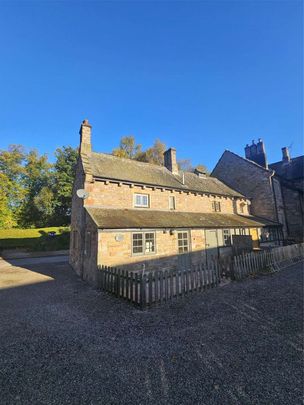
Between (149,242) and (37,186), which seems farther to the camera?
(37,186)

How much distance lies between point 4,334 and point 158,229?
9.04m

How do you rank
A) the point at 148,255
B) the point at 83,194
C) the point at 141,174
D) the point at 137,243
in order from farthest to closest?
the point at 141,174, the point at 83,194, the point at 148,255, the point at 137,243

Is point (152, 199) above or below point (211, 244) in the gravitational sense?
above

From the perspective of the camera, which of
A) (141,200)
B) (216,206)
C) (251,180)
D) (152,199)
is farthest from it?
(251,180)

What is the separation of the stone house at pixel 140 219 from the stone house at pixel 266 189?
2344 mm

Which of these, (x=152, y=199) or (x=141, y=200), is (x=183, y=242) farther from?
(x=141, y=200)

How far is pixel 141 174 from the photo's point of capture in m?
17.5

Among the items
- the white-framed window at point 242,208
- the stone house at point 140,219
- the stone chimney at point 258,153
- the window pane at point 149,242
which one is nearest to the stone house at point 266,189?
the stone chimney at point 258,153

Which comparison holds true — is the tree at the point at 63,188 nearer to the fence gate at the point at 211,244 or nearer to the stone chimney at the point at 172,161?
the stone chimney at the point at 172,161

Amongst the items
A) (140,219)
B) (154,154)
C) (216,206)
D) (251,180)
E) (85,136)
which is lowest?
(140,219)

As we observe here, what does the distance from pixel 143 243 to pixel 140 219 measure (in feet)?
5.46

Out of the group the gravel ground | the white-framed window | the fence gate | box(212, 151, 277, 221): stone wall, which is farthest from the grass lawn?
box(212, 151, 277, 221): stone wall

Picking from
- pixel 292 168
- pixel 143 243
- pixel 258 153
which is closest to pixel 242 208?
pixel 258 153

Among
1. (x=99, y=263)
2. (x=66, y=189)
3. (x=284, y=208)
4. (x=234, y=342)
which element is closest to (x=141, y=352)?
(x=234, y=342)
